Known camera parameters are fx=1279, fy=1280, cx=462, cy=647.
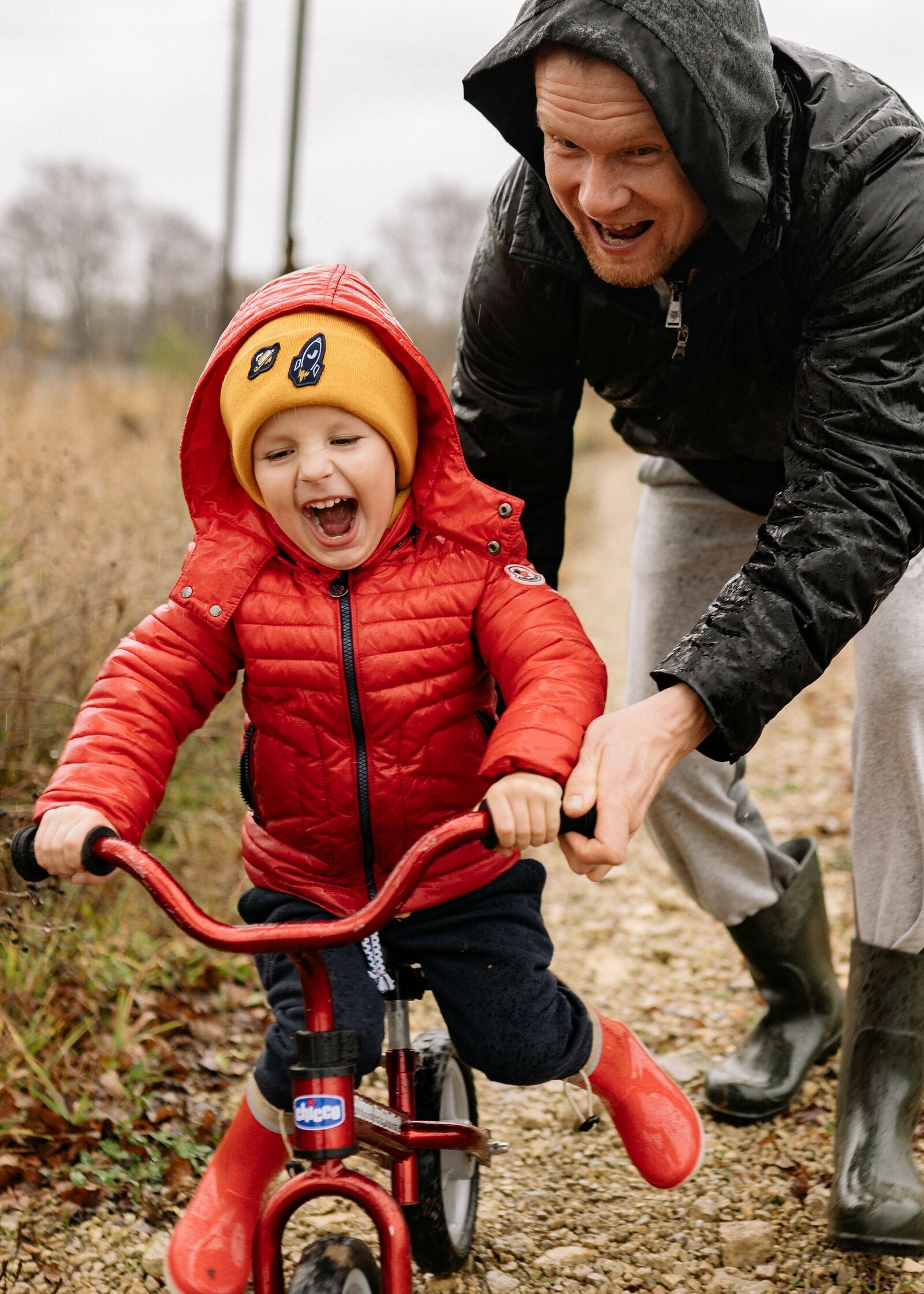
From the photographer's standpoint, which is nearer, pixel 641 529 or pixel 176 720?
pixel 176 720

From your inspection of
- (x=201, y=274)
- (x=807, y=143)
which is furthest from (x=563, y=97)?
(x=201, y=274)

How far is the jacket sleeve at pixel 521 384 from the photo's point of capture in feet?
8.38

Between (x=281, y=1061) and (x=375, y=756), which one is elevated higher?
(x=375, y=756)

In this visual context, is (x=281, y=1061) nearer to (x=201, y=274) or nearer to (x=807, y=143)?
(x=807, y=143)

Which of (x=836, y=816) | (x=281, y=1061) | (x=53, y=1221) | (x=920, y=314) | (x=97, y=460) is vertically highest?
(x=97, y=460)

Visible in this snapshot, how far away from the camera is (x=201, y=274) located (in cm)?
1869

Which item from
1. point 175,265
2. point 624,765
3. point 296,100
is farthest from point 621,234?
point 175,265

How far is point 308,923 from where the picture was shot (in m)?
1.82

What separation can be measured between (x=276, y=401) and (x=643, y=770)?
0.88 metres

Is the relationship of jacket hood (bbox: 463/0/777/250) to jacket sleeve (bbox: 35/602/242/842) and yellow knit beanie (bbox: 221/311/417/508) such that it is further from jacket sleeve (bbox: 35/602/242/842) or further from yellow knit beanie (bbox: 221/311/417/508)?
jacket sleeve (bbox: 35/602/242/842)

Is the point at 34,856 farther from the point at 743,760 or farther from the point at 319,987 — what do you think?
the point at 743,760

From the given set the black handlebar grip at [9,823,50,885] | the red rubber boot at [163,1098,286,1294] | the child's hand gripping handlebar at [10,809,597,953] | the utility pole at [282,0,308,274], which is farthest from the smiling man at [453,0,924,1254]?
the utility pole at [282,0,308,274]

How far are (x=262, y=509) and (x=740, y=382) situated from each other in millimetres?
961

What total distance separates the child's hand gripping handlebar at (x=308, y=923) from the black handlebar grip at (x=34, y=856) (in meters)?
0.06
